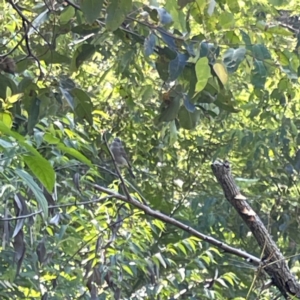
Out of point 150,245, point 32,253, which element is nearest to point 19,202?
point 32,253

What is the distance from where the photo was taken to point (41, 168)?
43 centimetres

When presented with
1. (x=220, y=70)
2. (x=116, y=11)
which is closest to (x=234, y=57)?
(x=220, y=70)

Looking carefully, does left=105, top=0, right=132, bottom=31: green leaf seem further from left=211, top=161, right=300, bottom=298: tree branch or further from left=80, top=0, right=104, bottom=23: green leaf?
left=211, top=161, right=300, bottom=298: tree branch

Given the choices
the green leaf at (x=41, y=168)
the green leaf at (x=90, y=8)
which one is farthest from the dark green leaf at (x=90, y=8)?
the green leaf at (x=41, y=168)

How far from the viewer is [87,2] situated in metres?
0.79

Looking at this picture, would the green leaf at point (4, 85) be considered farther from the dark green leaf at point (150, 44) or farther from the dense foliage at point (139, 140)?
→ the dark green leaf at point (150, 44)

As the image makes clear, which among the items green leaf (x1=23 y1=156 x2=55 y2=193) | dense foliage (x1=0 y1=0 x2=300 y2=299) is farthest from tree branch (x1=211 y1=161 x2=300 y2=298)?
green leaf (x1=23 y1=156 x2=55 y2=193)

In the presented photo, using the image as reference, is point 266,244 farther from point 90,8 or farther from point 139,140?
point 139,140

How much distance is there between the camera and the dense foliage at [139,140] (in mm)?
919

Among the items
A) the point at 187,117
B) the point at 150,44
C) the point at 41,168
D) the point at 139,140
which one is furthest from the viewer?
the point at 139,140

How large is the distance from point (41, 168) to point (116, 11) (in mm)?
427

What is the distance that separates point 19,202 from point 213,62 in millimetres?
456

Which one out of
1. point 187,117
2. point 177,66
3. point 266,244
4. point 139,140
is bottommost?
point 139,140

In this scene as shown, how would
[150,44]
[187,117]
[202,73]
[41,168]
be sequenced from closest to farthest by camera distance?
[41,168] < [202,73] < [150,44] < [187,117]
